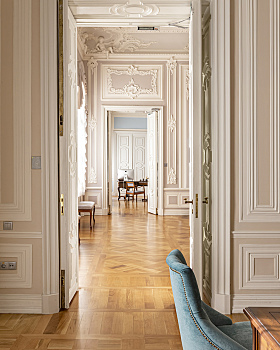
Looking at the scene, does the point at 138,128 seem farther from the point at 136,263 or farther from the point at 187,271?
the point at 187,271

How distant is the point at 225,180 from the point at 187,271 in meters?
1.67

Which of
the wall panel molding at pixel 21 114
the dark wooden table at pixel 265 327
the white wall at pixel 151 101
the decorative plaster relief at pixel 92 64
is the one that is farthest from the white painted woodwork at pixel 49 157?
the decorative plaster relief at pixel 92 64

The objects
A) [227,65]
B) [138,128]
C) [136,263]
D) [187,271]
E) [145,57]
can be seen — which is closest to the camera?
[187,271]

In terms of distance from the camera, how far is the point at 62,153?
3.15m

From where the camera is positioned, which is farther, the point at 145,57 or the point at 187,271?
the point at 145,57

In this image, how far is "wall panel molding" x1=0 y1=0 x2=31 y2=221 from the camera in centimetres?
310

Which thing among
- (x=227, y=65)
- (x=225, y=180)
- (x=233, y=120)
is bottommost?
(x=225, y=180)

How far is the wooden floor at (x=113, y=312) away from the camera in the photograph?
258cm

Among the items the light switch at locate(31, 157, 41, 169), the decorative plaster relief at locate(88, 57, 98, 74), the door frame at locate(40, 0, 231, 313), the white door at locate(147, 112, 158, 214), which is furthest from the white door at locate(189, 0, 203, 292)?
the decorative plaster relief at locate(88, 57, 98, 74)

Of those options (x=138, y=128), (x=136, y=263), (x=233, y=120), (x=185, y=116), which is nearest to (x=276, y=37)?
(x=233, y=120)

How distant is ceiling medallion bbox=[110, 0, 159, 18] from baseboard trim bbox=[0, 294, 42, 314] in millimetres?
2671

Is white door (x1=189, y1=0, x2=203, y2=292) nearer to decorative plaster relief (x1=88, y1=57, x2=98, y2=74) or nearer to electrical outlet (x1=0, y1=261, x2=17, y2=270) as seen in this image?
electrical outlet (x1=0, y1=261, x2=17, y2=270)

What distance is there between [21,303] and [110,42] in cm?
682

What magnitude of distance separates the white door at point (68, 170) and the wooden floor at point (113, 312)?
0.26m
